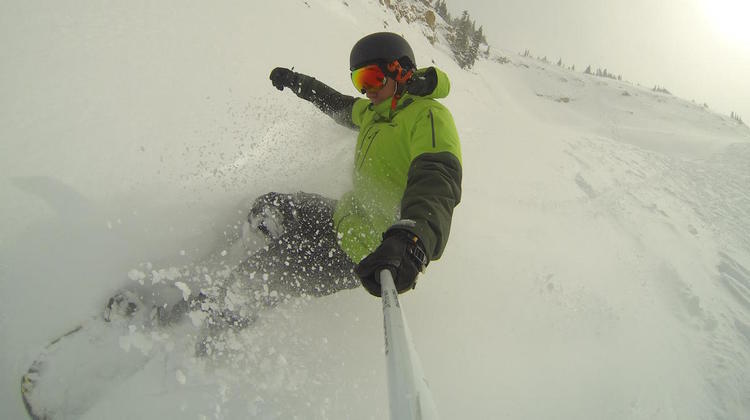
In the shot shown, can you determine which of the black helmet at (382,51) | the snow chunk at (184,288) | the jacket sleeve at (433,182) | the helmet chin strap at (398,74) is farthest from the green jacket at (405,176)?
the snow chunk at (184,288)

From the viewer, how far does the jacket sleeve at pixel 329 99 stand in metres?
3.29

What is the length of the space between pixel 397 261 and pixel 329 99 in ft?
8.19

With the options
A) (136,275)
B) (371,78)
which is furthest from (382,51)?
(136,275)

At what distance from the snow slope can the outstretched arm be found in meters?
0.37

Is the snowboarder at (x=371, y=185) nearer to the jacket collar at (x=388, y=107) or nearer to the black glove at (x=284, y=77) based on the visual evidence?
the jacket collar at (x=388, y=107)

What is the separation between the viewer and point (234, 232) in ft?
8.44

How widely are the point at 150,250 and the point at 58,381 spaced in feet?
2.78

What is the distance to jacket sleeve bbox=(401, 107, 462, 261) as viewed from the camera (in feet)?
4.82

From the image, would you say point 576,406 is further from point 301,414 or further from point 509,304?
point 301,414

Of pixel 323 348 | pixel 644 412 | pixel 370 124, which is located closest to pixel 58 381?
pixel 323 348

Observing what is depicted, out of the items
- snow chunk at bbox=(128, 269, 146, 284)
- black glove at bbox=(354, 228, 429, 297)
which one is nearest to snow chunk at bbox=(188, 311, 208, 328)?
snow chunk at bbox=(128, 269, 146, 284)

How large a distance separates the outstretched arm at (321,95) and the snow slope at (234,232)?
0.37 meters

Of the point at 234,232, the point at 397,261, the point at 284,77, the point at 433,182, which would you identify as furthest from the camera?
the point at 284,77

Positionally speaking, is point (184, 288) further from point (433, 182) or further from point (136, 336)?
point (433, 182)
